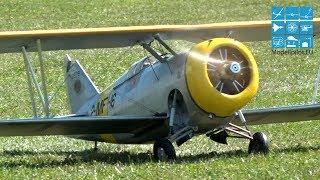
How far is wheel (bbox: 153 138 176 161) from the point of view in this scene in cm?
1181

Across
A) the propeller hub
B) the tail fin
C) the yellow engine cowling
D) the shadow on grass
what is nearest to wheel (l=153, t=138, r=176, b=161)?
the shadow on grass

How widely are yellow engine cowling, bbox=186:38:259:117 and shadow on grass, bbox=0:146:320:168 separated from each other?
72cm

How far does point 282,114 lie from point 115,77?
10869 millimetres

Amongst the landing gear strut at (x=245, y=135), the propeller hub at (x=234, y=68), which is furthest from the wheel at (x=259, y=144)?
the propeller hub at (x=234, y=68)

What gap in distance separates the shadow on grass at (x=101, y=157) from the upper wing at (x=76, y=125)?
39 centimetres

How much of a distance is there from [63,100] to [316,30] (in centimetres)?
772

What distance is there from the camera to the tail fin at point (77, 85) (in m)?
15.9

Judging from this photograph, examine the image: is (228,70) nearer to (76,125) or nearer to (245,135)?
(245,135)

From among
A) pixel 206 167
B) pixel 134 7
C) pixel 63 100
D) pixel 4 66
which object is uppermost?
pixel 134 7

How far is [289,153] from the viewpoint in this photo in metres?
12.1

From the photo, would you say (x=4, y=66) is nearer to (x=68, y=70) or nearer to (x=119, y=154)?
(x=68, y=70)

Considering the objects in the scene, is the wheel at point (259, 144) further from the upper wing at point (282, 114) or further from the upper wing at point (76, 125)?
the upper wing at point (76, 125)

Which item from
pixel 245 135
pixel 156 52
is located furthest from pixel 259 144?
pixel 156 52

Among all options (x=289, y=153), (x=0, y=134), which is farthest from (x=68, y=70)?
(x=289, y=153)
